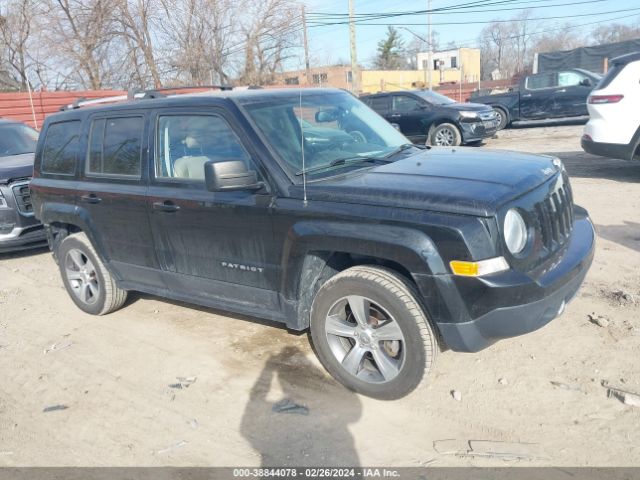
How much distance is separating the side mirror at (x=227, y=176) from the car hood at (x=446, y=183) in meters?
0.35

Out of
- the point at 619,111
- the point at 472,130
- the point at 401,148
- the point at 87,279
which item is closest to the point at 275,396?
the point at 401,148

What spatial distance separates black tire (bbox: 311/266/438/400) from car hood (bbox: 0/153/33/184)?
5498 millimetres

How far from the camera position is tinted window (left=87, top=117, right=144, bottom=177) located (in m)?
4.41

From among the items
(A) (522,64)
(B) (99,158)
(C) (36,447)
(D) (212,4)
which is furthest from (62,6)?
(A) (522,64)

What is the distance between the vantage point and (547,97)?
16984 millimetres

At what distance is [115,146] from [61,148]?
35.3 inches

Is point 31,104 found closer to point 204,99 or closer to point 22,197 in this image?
point 22,197

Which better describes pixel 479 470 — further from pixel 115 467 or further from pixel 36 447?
pixel 36 447

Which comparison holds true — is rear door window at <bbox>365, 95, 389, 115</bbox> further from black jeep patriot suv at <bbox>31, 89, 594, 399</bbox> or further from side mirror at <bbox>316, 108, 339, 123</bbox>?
side mirror at <bbox>316, 108, 339, 123</bbox>

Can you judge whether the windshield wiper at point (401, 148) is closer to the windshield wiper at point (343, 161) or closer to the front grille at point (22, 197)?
the windshield wiper at point (343, 161)

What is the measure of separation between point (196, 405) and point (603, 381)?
261cm

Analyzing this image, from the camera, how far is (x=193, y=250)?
13.7 ft

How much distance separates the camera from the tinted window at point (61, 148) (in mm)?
5000

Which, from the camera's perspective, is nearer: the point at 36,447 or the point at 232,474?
the point at 232,474
